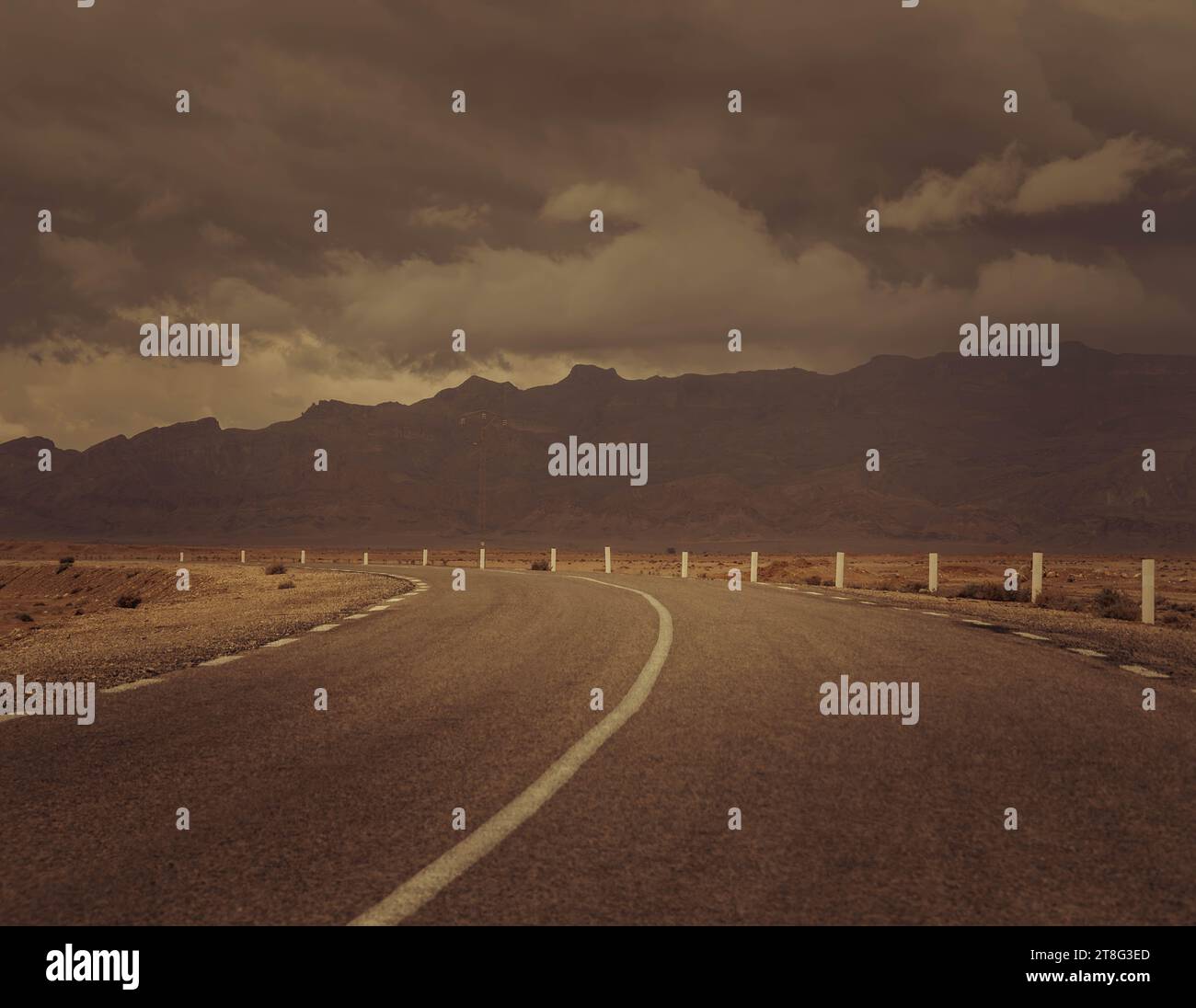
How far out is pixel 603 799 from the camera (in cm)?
507

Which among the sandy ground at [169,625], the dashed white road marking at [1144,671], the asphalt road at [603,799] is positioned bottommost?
the sandy ground at [169,625]

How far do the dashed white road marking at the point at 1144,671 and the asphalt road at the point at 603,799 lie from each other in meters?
0.70

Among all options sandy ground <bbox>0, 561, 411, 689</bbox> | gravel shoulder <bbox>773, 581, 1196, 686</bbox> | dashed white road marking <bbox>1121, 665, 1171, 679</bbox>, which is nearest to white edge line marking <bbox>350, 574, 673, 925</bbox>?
sandy ground <bbox>0, 561, 411, 689</bbox>

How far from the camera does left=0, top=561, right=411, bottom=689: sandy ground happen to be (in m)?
11.0

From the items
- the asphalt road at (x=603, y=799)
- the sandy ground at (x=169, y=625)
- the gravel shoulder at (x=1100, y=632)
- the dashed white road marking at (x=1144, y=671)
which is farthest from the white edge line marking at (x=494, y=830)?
the gravel shoulder at (x=1100, y=632)

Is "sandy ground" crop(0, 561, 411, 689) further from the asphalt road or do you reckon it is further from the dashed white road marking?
the dashed white road marking

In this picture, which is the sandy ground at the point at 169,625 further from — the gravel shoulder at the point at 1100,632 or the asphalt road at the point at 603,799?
the gravel shoulder at the point at 1100,632

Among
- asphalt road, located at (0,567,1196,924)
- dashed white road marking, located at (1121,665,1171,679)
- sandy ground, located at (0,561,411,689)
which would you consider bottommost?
sandy ground, located at (0,561,411,689)

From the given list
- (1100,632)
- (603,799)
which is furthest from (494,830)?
(1100,632)

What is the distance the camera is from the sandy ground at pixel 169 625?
11047 millimetres

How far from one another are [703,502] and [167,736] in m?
157

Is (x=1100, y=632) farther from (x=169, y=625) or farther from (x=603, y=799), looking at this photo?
(x=169, y=625)

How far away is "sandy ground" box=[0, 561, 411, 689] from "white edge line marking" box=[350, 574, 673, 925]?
5.48 meters
